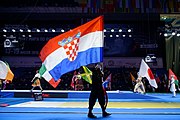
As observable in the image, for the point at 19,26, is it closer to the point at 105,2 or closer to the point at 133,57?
the point at 105,2

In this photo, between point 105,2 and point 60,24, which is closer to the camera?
point 105,2

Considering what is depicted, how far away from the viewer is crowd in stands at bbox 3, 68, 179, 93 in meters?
27.8

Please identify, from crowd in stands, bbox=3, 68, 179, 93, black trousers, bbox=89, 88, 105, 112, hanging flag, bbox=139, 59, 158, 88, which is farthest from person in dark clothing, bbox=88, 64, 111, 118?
crowd in stands, bbox=3, 68, 179, 93

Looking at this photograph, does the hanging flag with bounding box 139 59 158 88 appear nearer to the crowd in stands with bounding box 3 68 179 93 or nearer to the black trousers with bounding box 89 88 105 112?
the crowd in stands with bounding box 3 68 179 93

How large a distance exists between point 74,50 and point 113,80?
2154cm

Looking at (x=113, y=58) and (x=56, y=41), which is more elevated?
(x=56, y=41)

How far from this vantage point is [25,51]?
2942 cm

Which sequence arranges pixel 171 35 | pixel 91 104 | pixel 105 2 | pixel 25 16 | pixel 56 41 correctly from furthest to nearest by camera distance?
pixel 171 35 → pixel 25 16 → pixel 105 2 → pixel 56 41 → pixel 91 104

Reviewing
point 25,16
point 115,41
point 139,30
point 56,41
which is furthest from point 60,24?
point 56,41

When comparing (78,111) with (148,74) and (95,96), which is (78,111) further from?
(148,74)

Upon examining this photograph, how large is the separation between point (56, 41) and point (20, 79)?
21.9 m

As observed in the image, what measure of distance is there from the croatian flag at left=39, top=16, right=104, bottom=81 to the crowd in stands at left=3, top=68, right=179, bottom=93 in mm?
19576

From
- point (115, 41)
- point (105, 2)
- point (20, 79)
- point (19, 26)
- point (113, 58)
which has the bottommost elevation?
point (20, 79)

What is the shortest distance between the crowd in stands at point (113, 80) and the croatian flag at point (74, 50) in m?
19.6
